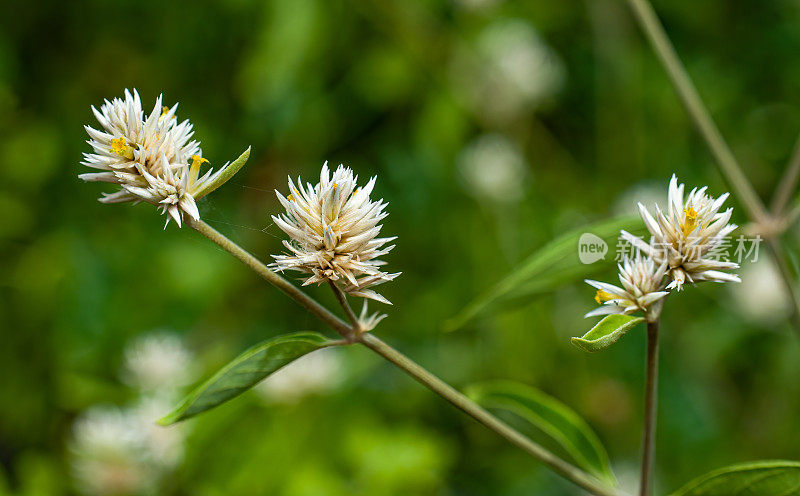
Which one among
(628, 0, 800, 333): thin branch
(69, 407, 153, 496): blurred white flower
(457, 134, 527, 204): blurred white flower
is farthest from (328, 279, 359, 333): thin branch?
(457, 134, 527, 204): blurred white flower

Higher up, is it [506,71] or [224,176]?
[506,71]

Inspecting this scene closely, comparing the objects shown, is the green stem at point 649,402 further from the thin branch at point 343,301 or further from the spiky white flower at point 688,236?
the thin branch at point 343,301

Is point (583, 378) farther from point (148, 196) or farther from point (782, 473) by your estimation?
point (148, 196)

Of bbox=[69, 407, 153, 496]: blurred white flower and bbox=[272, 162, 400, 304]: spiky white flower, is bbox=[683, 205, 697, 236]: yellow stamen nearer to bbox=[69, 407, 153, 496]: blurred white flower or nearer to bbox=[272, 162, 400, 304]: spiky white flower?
bbox=[272, 162, 400, 304]: spiky white flower


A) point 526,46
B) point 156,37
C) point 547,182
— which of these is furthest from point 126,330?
point 526,46

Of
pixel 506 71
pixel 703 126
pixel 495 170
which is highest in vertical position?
pixel 506 71

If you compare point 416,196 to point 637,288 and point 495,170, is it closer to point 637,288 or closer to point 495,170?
point 495,170

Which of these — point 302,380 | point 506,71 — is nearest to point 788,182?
point 302,380
